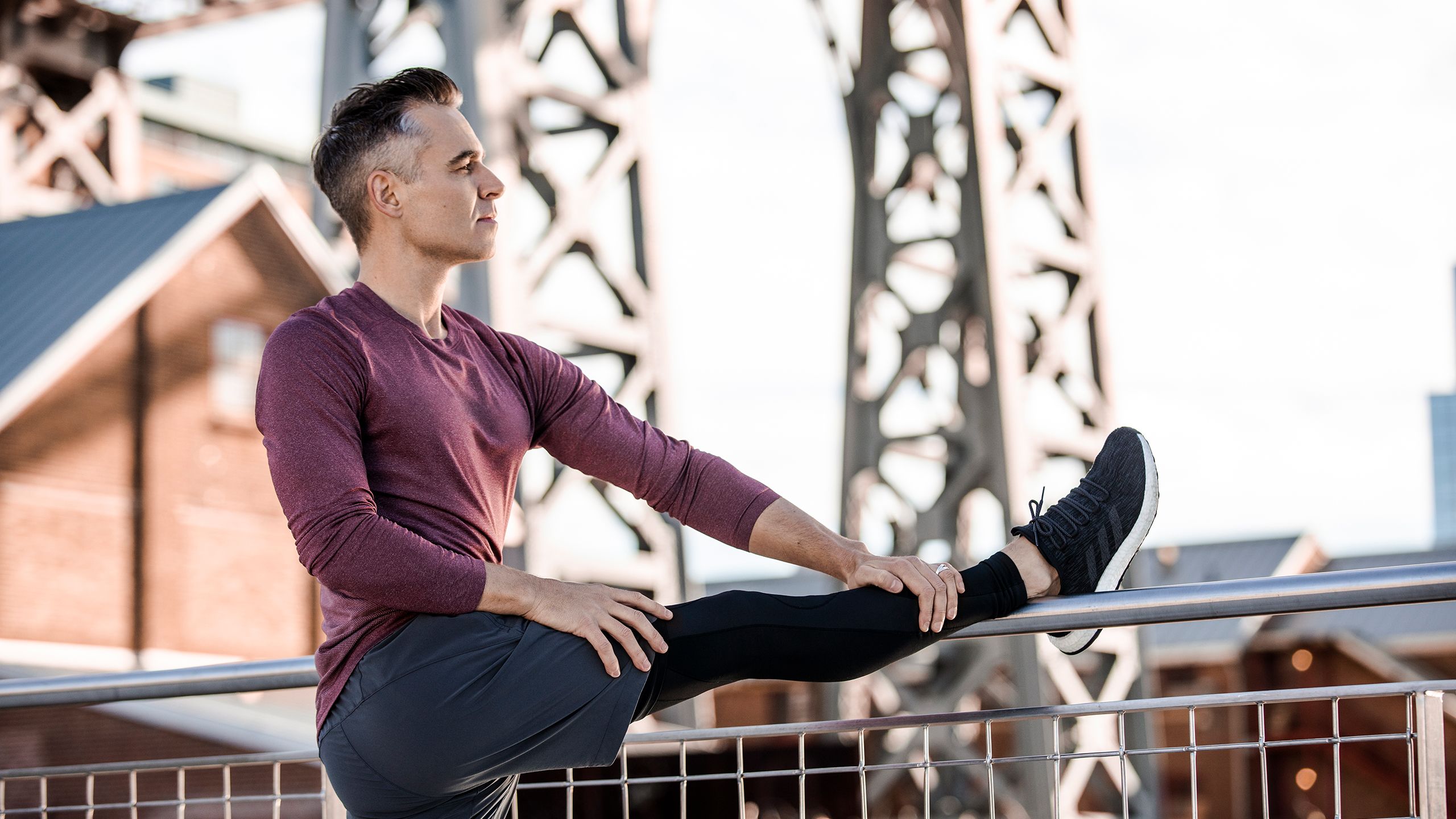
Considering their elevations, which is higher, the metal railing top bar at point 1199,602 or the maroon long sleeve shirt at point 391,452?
the maroon long sleeve shirt at point 391,452

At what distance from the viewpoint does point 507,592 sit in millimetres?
2320

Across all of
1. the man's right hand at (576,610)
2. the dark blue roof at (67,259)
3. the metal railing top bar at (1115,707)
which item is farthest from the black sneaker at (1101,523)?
the dark blue roof at (67,259)

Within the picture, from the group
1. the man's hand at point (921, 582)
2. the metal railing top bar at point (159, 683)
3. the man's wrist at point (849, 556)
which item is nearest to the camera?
the man's hand at point (921, 582)

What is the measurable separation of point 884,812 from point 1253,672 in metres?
24.6

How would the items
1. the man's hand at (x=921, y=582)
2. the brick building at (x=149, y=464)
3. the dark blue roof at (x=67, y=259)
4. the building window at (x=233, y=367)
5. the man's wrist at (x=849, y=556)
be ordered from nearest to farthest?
the man's hand at (x=921, y=582) → the man's wrist at (x=849, y=556) → the brick building at (x=149, y=464) → the dark blue roof at (x=67, y=259) → the building window at (x=233, y=367)

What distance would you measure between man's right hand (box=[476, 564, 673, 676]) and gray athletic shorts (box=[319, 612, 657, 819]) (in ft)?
0.07

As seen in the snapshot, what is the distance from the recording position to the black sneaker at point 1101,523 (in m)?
2.62

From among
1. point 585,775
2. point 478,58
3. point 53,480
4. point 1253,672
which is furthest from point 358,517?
point 1253,672

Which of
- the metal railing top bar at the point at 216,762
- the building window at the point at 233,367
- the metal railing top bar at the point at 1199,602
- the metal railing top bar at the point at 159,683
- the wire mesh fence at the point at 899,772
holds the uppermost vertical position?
the building window at the point at 233,367

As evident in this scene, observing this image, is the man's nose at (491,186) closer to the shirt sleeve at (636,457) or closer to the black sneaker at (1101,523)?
the shirt sleeve at (636,457)

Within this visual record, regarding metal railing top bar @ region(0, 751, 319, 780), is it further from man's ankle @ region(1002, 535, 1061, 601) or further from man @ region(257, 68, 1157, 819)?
man's ankle @ region(1002, 535, 1061, 601)

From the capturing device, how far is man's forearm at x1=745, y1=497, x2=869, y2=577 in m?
2.59

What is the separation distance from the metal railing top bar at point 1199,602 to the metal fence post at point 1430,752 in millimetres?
261

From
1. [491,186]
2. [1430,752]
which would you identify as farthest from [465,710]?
[1430,752]
